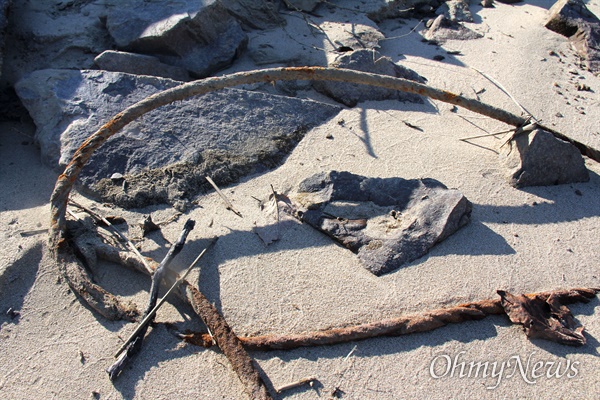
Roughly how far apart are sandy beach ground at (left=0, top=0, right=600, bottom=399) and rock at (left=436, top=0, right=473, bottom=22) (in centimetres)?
190

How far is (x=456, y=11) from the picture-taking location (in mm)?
5031

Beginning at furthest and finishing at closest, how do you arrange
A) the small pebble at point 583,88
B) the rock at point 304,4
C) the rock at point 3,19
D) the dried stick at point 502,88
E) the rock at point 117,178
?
the rock at point 304,4 → the small pebble at point 583,88 → the dried stick at point 502,88 → the rock at point 3,19 → the rock at point 117,178

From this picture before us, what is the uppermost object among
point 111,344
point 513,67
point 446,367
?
point 513,67

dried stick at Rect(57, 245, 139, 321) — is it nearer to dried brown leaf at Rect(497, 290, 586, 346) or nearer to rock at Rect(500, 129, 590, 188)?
dried brown leaf at Rect(497, 290, 586, 346)

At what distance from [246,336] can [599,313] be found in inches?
59.8

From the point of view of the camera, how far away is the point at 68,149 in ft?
9.87

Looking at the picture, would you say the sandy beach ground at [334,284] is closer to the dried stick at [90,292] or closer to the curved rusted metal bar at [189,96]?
the dried stick at [90,292]

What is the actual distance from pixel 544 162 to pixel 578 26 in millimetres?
2438

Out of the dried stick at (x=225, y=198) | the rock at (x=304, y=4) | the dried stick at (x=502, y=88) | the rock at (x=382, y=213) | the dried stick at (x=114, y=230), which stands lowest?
the dried stick at (x=114, y=230)

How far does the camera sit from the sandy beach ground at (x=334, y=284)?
1943 mm

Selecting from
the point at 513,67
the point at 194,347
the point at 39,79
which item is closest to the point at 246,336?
the point at 194,347

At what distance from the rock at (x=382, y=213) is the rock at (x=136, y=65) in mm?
1657

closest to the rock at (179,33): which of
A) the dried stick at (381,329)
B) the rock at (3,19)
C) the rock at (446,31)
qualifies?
the rock at (3,19)

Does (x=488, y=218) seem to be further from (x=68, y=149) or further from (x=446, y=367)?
(x=68, y=149)
